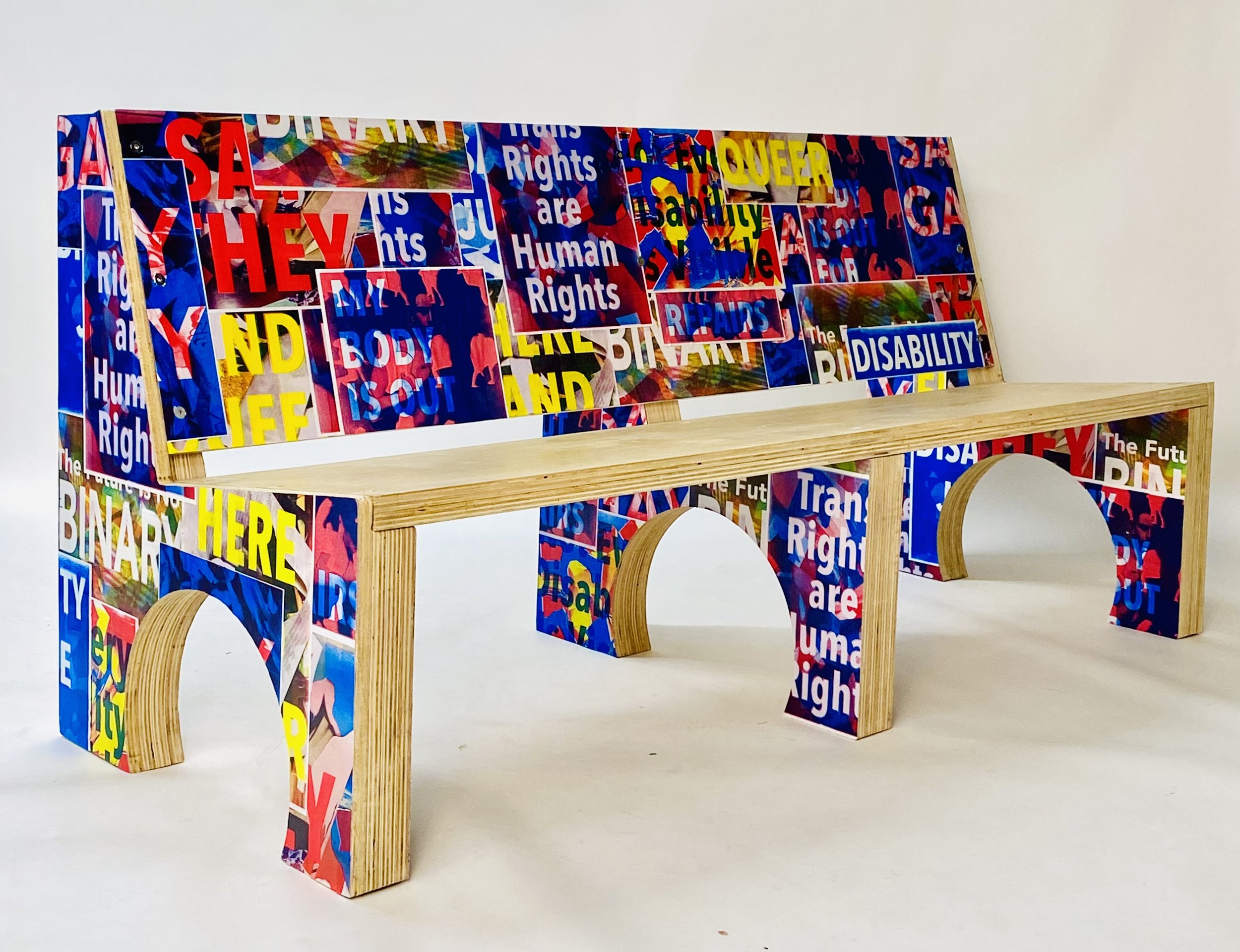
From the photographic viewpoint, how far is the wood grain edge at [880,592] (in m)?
2.30

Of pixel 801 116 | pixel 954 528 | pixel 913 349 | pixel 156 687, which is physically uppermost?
pixel 801 116

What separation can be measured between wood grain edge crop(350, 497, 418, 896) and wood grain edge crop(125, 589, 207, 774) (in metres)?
0.49

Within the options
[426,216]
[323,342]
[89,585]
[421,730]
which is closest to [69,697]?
[89,585]

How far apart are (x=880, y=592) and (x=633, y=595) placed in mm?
607

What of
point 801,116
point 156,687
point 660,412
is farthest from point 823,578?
point 801,116

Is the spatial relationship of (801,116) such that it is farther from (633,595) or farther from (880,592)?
(880,592)

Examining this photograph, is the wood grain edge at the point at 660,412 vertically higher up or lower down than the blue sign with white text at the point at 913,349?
lower down

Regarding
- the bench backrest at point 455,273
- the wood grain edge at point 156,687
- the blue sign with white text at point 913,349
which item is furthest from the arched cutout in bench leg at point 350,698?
the blue sign with white text at point 913,349

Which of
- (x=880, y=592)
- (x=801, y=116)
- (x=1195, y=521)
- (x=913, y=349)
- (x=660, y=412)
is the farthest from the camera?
(x=801, y=116)

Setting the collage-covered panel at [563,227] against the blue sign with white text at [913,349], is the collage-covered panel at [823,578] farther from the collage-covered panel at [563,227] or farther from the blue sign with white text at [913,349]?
the blue sign with white text at [913,349]

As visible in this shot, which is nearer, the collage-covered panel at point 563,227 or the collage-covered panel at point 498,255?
the collage-covered panel at point 498,255

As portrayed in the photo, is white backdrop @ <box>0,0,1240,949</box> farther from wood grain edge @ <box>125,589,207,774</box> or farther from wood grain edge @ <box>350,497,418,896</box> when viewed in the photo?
wood grain edge @ <box>350,497,418,896</box>

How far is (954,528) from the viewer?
11.0ft

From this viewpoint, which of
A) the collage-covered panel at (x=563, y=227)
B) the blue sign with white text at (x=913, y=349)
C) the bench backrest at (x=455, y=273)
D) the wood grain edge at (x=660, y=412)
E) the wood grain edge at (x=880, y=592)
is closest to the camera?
the bench backrest at (x=455, y=273)
